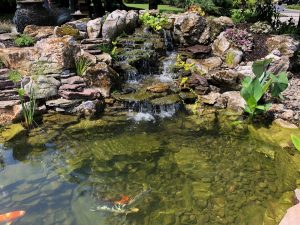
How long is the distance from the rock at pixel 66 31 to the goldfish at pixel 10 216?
6.43 m

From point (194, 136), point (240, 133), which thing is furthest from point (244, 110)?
point (194, 136)

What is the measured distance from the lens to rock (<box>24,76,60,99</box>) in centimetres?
809

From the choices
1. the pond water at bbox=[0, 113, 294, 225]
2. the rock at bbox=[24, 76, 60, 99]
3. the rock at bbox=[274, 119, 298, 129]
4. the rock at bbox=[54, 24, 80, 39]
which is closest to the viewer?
the pond water at bbox=[0, 113, 294, 225]

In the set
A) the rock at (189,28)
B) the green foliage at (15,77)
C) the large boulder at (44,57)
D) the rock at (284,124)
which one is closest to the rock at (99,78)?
the large boulder at (44,57)

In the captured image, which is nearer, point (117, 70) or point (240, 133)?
point (240, 133)

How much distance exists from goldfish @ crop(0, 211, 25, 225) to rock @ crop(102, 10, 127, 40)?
22.9 ft

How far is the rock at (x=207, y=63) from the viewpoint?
10.3 metres

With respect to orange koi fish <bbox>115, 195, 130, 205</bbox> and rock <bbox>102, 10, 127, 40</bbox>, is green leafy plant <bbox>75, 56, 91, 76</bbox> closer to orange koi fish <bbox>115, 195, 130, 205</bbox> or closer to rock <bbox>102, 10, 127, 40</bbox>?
rock <bbox>102, 10, 127, 40</bbox>

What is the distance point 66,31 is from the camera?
400 inches

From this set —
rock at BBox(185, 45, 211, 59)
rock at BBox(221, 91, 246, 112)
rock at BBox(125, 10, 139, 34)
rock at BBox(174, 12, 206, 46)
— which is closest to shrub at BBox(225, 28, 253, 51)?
rock at BBox(185, 45, 211, 59)

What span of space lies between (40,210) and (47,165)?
1.29 metres

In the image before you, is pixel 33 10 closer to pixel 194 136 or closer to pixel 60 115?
pixel 60 115

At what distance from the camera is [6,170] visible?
5.94 metres

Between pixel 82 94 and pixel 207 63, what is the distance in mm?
4238
